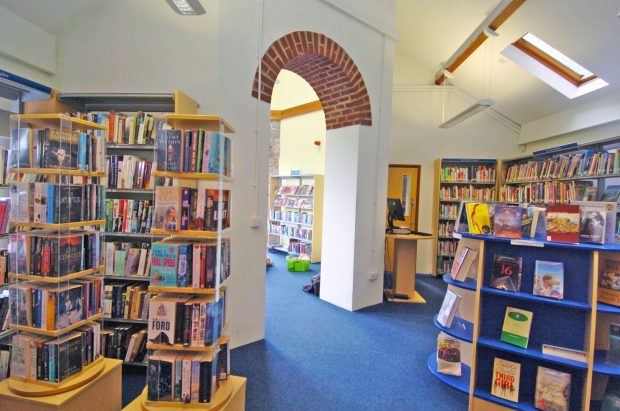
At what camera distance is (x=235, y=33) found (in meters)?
2.91

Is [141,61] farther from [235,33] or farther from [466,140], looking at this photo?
[466,140]

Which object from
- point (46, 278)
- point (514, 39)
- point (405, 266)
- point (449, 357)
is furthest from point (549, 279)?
point (514, 39)

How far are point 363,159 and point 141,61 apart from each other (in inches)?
107

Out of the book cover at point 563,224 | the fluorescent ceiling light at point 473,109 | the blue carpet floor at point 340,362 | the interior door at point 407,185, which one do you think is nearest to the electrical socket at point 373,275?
the blue carpet floor at point 340,362

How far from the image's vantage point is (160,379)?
5.47 feet

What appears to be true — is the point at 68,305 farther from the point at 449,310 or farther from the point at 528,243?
the point at 528,243

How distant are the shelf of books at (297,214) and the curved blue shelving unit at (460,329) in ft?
14.0

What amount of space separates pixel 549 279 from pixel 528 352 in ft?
1.72

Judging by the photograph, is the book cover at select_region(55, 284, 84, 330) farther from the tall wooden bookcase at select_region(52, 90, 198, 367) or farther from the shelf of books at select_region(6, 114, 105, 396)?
the tall wooden bookcase at select_region(52, 90, 198, 367)

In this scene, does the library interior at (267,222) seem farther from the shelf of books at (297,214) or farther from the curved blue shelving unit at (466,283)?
the shelf of books at (297,214)

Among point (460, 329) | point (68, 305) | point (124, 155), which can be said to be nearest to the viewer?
point (68, 305)

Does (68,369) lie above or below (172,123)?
below

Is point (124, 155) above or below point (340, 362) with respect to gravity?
above

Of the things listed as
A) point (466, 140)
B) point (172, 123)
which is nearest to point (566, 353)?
point (172, 123)
